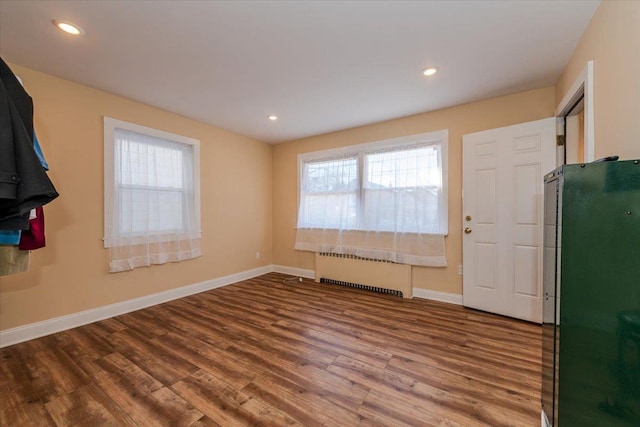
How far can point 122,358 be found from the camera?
80.3 inches

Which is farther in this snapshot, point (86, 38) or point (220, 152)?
point (220, 152)

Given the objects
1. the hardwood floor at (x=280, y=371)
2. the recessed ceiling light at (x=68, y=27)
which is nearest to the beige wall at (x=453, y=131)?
the hardwood floor at (x=280, y=371)

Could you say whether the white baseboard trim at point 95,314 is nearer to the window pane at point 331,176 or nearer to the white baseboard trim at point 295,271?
the white baseboard trim at point 295,271

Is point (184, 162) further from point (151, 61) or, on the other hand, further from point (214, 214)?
point (151, 61)

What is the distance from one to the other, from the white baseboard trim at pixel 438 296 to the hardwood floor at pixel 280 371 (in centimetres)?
23

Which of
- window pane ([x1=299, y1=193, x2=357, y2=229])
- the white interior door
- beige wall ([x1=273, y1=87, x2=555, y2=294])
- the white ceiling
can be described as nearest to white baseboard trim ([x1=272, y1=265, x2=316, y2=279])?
beige wall ([x1=273, y1=87, x2=555, y2=294])

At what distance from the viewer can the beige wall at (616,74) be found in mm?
1311

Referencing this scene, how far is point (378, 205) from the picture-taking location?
12.3 feet

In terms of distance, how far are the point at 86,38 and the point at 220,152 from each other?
2151 mm

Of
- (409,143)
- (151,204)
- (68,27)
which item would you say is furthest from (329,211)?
(68,27)

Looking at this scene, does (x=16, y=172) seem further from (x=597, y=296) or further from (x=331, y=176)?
(x=331, y=176)

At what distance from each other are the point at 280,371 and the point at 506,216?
2.74m

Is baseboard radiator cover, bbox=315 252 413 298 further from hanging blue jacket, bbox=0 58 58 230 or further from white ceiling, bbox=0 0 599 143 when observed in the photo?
hanging blue jacket, bbox=0 58 58 230

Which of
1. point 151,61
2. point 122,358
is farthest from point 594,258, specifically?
point 151,61
